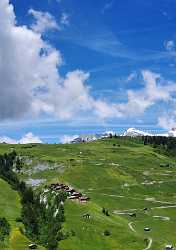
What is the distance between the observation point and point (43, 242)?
177000 mm

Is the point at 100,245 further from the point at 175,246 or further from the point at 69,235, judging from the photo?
the point at 175,246

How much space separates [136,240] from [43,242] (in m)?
33.0

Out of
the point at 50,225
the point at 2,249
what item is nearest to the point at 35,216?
the point at 50,225

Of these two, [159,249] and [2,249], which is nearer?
[2,249]

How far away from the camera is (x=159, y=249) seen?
182750 millimetres

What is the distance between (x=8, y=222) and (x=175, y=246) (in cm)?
5734

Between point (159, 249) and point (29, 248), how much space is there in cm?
4808

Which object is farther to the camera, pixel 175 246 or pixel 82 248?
pixel 175 246

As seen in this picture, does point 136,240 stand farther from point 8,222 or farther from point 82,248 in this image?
point 8,222

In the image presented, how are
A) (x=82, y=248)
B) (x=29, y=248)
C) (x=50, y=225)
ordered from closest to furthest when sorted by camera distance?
(x=29, y=248)
(x=82, y=248)
(x=50, y=225)

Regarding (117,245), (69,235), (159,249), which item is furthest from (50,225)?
(159,249)

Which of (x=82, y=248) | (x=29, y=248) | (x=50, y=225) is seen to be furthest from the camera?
(x=50, y=225)

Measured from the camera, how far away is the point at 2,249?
6132 inches

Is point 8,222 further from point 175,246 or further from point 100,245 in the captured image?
point 175,246
